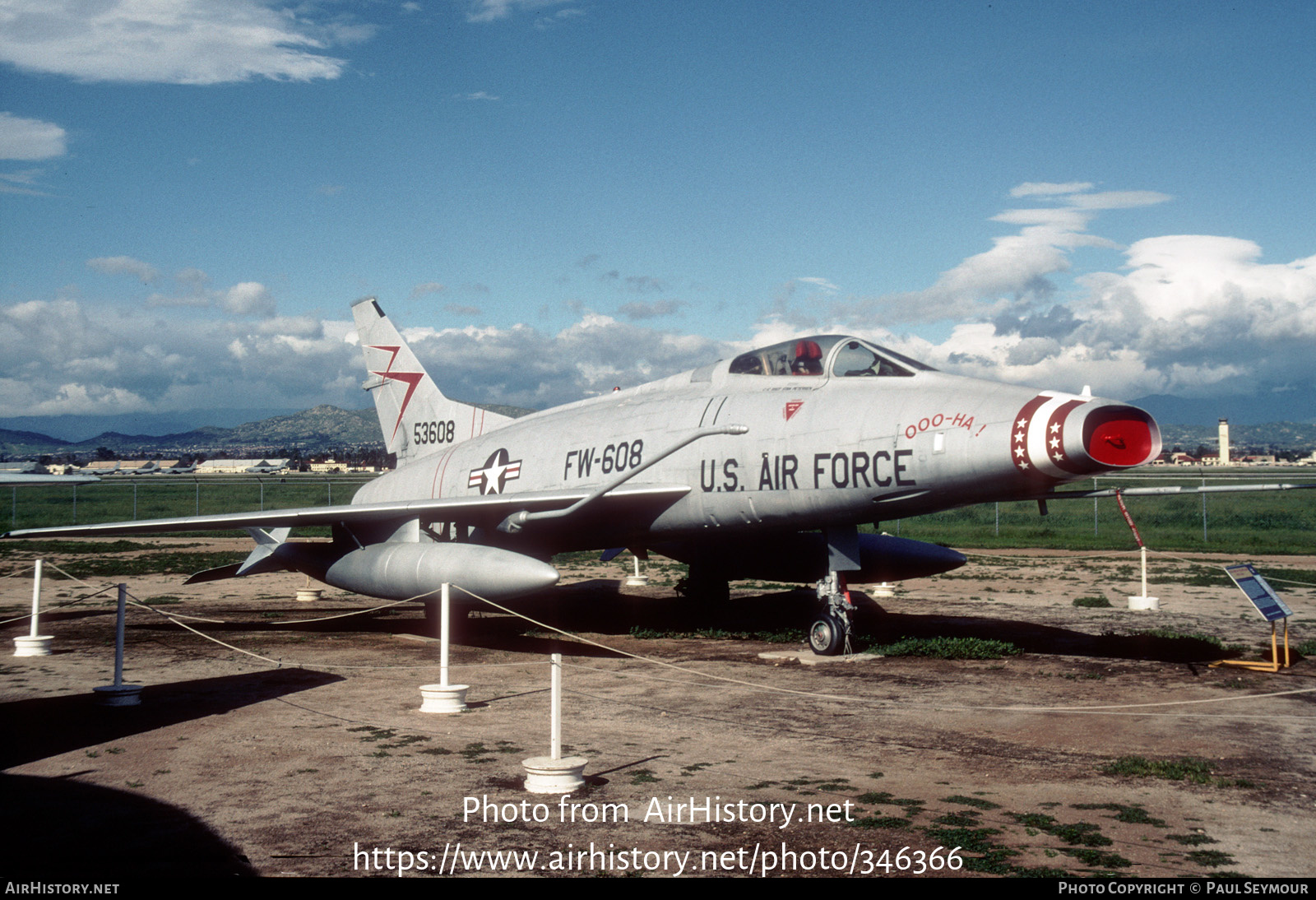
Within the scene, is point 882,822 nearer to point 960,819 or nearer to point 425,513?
point 960,819

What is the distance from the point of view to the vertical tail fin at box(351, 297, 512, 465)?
17.9 meters

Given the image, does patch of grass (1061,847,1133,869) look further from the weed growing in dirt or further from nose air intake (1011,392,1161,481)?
nose air intake (1011,392,1161,481)

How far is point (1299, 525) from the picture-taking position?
34.5m

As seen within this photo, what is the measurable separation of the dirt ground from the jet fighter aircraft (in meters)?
1.26

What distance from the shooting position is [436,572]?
12.2 meters

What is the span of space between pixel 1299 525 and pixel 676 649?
105ft

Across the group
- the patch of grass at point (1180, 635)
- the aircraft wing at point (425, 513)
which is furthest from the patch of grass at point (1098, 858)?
the patch of grass at point (1180, 635)

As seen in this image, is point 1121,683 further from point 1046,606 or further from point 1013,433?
Result: point 1046,606

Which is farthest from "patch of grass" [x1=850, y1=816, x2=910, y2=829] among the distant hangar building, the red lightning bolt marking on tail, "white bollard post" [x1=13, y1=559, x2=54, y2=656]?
the distant hangar building

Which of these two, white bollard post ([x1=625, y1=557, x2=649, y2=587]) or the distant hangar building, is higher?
the distant hangar building

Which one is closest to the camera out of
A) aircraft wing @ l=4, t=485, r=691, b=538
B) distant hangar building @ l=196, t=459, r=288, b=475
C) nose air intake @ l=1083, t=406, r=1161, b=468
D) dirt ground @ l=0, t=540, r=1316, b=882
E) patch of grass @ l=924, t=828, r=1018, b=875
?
patch of grass @ l=924, t=828, r=1018, b=875

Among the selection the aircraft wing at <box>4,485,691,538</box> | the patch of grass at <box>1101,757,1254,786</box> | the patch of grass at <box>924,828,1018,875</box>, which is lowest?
the patch of grass at <box>1101,757,1254,786</box>

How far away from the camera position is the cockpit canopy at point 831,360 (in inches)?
415

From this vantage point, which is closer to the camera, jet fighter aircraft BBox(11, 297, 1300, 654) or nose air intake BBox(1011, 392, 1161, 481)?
nose air intake BBox(1011, 392, 1161, 481)
